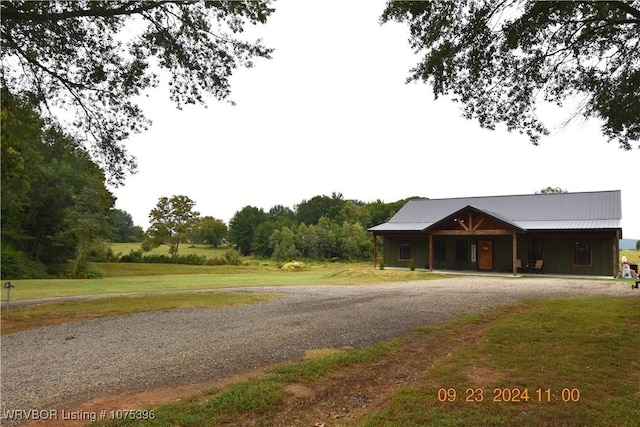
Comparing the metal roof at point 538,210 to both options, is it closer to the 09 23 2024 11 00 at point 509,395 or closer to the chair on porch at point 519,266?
the chair on porch at point 519,266

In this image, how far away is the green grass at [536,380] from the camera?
11.8ft

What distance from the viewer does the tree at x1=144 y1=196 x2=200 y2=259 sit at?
4466cm

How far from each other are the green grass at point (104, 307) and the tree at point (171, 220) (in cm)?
3385

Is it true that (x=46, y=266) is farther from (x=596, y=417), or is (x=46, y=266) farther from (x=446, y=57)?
(x=596, y=417)

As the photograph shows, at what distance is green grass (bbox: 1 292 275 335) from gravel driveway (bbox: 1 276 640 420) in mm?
808

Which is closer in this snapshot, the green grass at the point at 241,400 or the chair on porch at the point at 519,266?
the green grass at the point at 241,400

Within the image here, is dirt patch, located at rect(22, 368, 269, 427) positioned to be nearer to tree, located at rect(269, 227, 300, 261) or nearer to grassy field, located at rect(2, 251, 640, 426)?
grassy field, located at rect(2, 251, 640, 426)

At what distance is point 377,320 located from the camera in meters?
8.41

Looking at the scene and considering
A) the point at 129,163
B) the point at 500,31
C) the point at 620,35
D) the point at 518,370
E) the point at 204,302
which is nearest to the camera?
the point at 518,370

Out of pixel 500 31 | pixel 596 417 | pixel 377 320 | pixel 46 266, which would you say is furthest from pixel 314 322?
pixel 46 266

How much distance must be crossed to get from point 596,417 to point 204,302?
10.1 meters

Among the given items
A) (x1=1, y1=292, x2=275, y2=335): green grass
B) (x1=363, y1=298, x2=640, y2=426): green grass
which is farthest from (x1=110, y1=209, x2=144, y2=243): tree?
(x1=363, y1=298, x2=640, y2=426): green grass

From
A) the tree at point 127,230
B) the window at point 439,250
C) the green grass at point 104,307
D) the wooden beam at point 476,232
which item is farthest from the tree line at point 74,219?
the wooden beam at point 476,232

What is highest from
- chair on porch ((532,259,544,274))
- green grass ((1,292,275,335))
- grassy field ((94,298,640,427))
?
chair on porch ((532,259,544,274))
